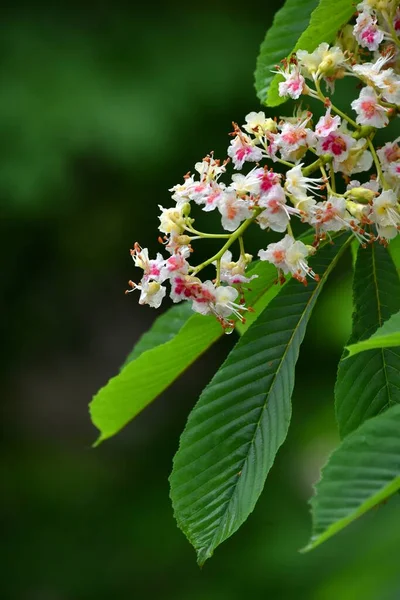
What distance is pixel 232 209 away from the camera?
935mm

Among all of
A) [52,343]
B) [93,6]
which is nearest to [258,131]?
[93,6]

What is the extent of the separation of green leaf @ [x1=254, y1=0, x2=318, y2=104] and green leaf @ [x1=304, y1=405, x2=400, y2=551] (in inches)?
20.8

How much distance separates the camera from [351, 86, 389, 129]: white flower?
956 mm

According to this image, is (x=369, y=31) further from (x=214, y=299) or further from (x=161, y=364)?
(x=161, y=364)

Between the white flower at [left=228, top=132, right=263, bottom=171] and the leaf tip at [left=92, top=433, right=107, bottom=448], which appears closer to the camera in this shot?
the white flower at [left=228, top=132, right=263, bottom=171]

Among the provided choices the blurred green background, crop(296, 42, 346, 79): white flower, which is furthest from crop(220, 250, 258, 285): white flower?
the blurred green background

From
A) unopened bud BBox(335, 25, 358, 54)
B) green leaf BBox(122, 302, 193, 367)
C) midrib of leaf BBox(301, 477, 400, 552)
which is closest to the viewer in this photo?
midrib of leaf BBox(301, 477, 400, 552)

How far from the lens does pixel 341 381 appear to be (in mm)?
988

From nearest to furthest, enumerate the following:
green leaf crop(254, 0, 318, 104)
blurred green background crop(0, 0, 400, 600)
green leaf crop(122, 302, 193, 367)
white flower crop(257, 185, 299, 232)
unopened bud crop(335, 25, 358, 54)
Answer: white flower crop(257, 185, 299, 232) < unopened bud crop(335, 25, 358, 54) < green leaf crop(254, 0, 318, 104) < green leaf crop(122, 302, 193, 367) < blurred green background crop(0, 0, 400, 600)

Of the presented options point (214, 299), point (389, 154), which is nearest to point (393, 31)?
point (389, 154)

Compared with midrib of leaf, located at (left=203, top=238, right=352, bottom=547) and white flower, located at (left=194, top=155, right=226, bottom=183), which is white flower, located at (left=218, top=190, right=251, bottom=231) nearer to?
Result: white flower, located at (left=194, top=155, right=226, bottom=183)

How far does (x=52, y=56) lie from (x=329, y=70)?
3947 mm

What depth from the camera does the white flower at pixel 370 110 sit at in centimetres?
96

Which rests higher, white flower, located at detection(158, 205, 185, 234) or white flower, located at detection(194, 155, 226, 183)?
white flower, located at detection(194, 155, 226, 183)
